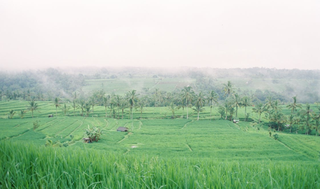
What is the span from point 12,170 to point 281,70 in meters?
147

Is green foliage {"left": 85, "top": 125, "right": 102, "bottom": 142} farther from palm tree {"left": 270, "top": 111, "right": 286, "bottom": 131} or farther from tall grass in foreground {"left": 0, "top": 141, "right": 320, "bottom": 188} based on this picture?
palm tree {"left": 270, "top": 111, "right": 286, "bottom": 131}

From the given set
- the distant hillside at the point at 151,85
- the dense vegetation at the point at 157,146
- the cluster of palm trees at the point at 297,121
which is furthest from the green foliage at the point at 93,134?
the distant hillside at the point at 151,85

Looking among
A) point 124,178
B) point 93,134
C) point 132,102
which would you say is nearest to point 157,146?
point 93,134

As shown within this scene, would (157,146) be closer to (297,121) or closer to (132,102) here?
(132,102)

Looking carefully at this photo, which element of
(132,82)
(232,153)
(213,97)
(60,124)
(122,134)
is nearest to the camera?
(232,153)

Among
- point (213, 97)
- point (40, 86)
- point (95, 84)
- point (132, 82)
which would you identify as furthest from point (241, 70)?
point (40, 86)

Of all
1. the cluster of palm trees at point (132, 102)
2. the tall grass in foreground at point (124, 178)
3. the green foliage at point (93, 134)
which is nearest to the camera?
the tall grass in foreground at point (124, 178)

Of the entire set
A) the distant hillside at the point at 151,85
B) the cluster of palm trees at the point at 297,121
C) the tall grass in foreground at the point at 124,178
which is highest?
the tall grass in foreground at the point at 124,178

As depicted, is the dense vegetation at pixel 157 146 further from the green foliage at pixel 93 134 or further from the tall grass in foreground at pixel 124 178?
the green foliage at pixel 93 134

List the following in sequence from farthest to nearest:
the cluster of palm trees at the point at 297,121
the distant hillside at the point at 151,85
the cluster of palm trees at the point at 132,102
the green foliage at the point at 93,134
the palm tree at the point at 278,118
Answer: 1. the distant hillside at the point at 151,85
2. the cluster of palm trees at the point at 132,102
3. the palm tree at the point at 278,118
4. the cluster of palm trees at the point at 297,121
5. the green foliage at the point at 93,134

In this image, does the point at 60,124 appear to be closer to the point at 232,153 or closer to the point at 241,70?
the point at 232,153

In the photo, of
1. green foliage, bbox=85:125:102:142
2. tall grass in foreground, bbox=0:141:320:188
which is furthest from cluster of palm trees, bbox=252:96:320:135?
tall grass in foreground, bbox=0:141:320:188

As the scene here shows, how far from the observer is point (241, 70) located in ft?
480

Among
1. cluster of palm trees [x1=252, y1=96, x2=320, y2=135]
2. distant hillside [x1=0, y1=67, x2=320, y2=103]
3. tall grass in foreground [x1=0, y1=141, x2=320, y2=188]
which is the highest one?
tall grass in foreground [x1=0, y1=141, x2=320, y2=188]
